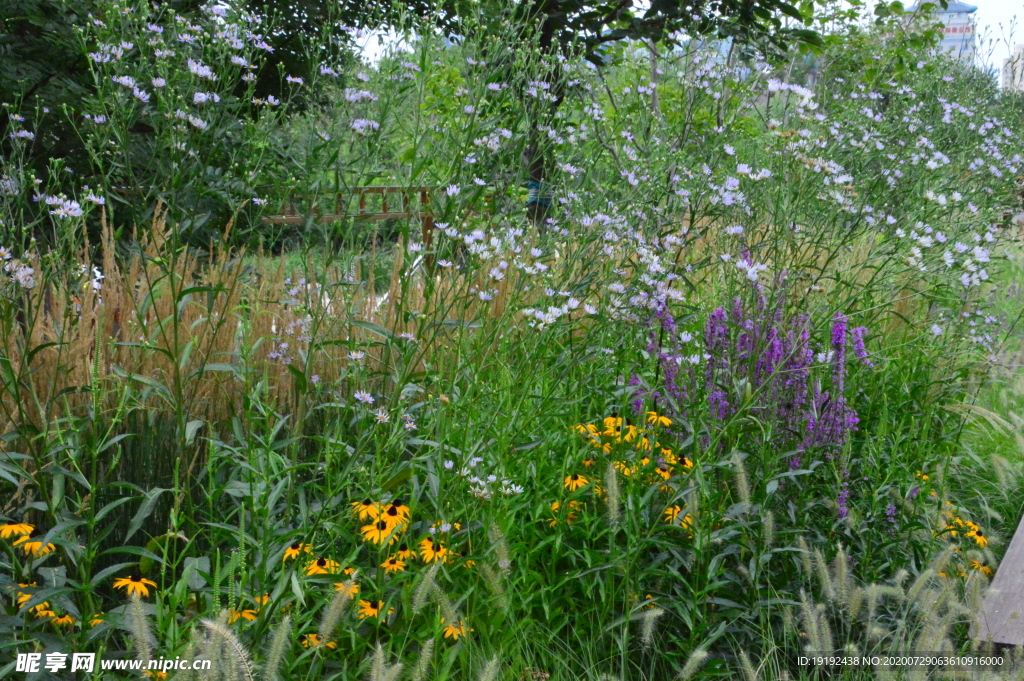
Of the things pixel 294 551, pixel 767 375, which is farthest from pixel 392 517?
pixel 767 375

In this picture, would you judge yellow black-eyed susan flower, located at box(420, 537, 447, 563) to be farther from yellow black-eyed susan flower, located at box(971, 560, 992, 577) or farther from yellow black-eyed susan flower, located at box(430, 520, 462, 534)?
yellow black-eyed susan flower, located at box(971, 560, 992, 577)

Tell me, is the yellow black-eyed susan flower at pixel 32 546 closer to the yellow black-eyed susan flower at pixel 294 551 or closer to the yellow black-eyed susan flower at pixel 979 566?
the yellow black-eyed susan flower at pixel 294 551

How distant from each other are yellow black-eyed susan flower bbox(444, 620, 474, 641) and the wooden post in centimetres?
137

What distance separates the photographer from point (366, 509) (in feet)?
7.79

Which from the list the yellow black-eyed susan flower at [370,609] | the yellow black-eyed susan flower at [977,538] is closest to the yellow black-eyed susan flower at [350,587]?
the yellow black-eyed susan flower at [370,609]

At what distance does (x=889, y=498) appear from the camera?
11.0 ft

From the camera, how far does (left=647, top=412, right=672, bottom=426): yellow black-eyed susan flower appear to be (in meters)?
3.25

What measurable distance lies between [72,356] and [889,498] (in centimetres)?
289

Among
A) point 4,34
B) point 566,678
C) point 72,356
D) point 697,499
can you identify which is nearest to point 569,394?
point 697,499

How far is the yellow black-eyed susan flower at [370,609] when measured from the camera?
232 centimetres

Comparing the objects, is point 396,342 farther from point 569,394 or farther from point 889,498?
Result: point 889,498

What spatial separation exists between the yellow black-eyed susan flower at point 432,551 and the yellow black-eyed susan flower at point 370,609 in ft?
0.53

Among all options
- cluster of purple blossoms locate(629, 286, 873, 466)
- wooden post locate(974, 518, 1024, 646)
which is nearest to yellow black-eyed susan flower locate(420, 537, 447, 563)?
cluster of purple blossoms locate(629, 286, 873, 466)

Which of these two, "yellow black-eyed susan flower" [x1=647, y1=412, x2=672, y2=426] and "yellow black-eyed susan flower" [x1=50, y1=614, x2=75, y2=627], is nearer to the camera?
"yellow black-eyed susan flower" [x1=50, y1=614, x2=75, y2=627]
